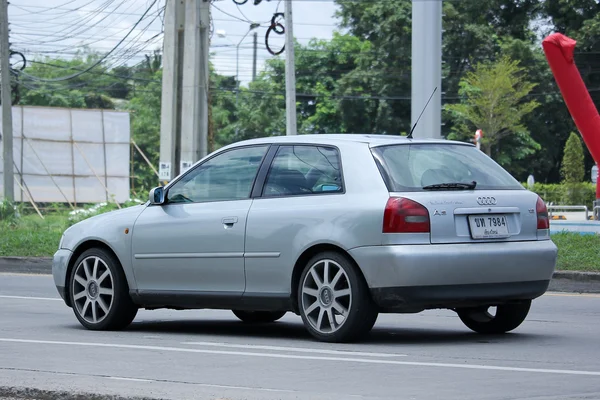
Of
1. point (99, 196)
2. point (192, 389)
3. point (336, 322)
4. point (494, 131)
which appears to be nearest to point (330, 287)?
point (336, 322)

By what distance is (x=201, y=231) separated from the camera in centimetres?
867

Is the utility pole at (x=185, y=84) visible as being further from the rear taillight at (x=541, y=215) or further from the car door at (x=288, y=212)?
A: the rear taillight at (x=541, y=215)

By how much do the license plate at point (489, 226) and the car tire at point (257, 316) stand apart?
2.49m

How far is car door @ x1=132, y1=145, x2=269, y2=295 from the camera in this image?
8516 millimetres

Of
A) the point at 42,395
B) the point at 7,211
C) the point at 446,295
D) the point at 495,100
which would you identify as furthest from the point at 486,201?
the point at 495,100

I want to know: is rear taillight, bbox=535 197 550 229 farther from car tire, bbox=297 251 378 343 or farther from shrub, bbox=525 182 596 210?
shrub, bbox=525 182 596 210

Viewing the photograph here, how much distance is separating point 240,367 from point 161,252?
240 cm

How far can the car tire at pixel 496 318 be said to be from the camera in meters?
8.61

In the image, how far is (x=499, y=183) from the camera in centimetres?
A: 823

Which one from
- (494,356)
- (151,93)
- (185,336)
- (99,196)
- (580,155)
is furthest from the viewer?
(151,93)

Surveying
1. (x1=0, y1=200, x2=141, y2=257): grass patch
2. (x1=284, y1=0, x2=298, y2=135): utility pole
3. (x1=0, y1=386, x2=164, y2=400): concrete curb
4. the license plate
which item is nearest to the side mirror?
the license plate

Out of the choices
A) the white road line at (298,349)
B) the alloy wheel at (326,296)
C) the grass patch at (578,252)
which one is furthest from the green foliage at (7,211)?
the alloy wheel at (326,296)

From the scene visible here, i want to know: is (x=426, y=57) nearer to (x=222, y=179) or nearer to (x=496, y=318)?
(x=222, y=179)

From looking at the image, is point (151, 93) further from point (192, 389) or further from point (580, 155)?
point (192, 389)
